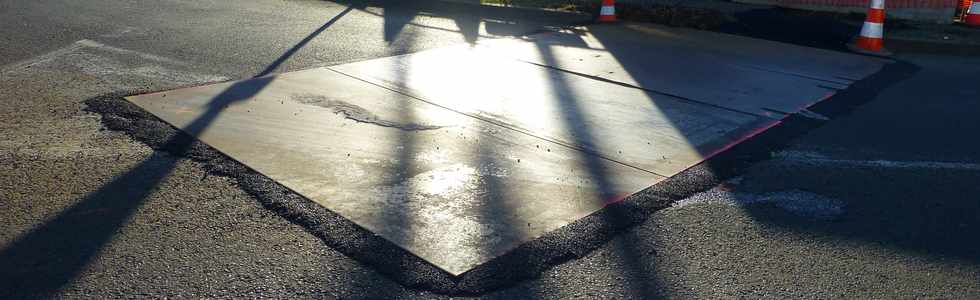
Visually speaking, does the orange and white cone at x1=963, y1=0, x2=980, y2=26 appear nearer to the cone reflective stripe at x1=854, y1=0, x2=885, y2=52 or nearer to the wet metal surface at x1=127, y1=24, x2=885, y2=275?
the cone reflective stripe at x1=854, y1=0, x2=885, y2=52

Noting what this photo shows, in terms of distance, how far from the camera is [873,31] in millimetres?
9609

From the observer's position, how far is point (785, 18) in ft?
37.3

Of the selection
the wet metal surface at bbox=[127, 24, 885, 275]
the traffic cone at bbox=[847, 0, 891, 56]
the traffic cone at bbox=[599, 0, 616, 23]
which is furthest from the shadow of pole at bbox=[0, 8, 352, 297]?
the traffic cone at bbox=[847, 0, 891, 56]

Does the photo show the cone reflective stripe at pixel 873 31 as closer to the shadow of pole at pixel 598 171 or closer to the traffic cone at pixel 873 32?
the traffic cone at pixel 873 32

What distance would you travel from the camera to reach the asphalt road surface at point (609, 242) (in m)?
3.63

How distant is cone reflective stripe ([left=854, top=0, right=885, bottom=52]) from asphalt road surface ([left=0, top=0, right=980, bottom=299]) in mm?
2244

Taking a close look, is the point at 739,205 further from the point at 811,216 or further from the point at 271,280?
the point at 271,280

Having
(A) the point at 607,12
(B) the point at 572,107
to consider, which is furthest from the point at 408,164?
(A) the point at 607,12

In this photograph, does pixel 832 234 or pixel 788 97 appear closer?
pixel 832 234

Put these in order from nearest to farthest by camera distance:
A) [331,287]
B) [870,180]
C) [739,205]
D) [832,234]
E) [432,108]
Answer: [331,287], [832,234], [739,205], [870,180], [432,108]

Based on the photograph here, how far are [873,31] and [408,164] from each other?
6.86 metres

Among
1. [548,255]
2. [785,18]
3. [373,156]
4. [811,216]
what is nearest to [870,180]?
[811,216]

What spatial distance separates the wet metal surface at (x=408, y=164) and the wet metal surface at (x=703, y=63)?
7.35ft

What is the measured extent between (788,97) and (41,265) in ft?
19.1
